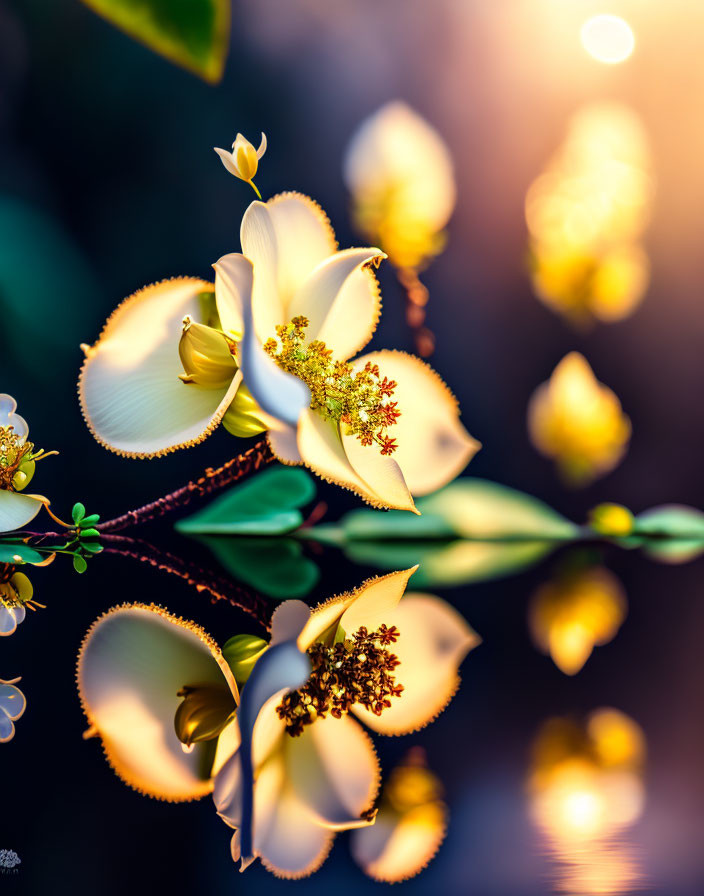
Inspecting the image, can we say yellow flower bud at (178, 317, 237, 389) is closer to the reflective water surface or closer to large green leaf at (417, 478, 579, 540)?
the reflective water surface

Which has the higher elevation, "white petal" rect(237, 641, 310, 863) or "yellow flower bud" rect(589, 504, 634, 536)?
"white petal" rect(237, 641, 310, 863)

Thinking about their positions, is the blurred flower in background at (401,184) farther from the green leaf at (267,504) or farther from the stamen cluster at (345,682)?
the stamen cluster at (345,682)

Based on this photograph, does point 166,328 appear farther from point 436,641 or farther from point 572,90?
point 572,90

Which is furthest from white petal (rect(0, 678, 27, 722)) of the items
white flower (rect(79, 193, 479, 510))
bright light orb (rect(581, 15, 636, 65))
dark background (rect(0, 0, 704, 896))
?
bright light orb (rect(581, 15, 636, 65))

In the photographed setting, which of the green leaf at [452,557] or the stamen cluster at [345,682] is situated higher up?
the stamen cluster at [345,682]

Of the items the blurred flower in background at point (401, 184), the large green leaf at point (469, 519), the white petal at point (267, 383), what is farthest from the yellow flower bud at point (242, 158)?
the large green leaf at point (469, 519)

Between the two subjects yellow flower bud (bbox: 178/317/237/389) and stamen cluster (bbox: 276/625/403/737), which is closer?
stamen cluster (bbox: 276/625/403/737)

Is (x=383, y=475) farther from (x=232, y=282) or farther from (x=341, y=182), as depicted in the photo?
(x=341, y=182)

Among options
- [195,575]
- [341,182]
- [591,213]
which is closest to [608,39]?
[591,213]
